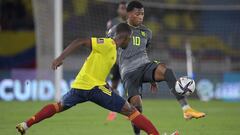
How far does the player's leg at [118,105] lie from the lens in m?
9.15

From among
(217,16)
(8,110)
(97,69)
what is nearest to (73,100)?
(97,69)

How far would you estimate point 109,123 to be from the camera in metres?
13.6

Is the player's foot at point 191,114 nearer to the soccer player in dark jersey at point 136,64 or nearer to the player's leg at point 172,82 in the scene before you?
the player's leg at point 172,82

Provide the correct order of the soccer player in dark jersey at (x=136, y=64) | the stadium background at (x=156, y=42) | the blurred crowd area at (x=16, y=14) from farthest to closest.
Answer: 1. the blurred crowd area at (x=16, y=14)
2. the stadium background at (x=156, y=42)
3. the soccer player in dark jersey at (x=136, y=64)

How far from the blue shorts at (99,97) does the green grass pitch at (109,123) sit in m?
2.09

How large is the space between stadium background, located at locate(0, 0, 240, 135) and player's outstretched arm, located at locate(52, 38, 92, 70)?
9158 millimetres

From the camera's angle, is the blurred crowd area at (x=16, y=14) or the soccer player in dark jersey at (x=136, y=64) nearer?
the soccer player in dark jersey at (x=136, y=64)

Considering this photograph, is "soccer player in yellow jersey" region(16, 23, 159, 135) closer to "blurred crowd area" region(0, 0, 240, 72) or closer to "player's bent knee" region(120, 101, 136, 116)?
"player's bent knee" region(120, 101, 136, 116)

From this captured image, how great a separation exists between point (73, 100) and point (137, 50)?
1691 mm

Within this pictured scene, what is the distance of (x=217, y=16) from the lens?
27.2 meters

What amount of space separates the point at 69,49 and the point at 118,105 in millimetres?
1026

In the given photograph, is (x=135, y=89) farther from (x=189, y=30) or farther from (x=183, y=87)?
(x=189, y=30)

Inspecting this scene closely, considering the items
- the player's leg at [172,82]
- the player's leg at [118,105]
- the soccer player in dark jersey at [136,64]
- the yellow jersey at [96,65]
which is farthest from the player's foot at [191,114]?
the yellow jersey at [96,65]

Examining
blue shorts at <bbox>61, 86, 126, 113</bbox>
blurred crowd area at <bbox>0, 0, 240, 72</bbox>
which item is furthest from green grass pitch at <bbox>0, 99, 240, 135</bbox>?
blurred crowd area at <bbox>0, 0, 240, 72</bbox>
